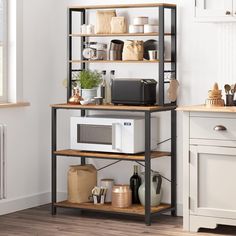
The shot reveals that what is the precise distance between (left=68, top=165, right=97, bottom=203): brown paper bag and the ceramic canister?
0.28 m

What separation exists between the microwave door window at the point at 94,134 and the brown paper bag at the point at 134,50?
58 cm

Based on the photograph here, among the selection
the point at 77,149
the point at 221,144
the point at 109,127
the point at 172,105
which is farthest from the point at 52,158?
the point at 221,144

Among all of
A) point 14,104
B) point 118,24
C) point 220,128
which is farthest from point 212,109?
point 14,104

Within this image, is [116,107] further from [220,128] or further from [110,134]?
[220,128]

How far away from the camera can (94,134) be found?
5.73 meters

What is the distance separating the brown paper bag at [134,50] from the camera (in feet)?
18.6

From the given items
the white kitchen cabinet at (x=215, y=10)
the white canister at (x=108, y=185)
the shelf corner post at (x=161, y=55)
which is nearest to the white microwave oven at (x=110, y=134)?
the shelf corner post at (x=161, y=55)

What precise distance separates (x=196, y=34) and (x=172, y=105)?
58 centimetres

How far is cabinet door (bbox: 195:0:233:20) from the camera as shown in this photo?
5.21m

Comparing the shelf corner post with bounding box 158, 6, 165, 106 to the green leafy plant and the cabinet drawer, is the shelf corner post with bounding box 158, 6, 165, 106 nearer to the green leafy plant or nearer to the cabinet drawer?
the cabinet drawer

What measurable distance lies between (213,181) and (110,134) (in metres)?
0.93

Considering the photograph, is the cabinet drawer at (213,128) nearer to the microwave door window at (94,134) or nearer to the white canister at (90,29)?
the microwave door window at (94,134)

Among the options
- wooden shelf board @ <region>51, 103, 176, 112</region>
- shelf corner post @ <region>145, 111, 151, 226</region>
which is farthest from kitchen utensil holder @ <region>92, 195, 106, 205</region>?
wooden shelf board @ <region>51, 103, 176, 112</region>

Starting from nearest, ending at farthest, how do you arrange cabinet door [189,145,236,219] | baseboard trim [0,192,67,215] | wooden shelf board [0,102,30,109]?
cabinet door [189,145,236,219] < wooden shelf board [0,102,30,109] < baseboard trim [0,192,67,215]
